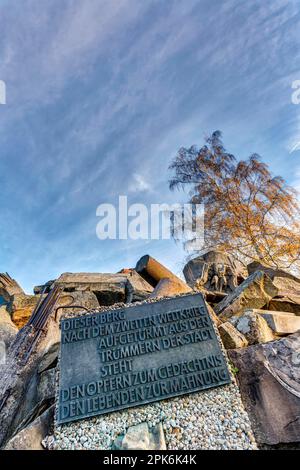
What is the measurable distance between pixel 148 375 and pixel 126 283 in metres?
3.68

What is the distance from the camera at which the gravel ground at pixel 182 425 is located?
214cm

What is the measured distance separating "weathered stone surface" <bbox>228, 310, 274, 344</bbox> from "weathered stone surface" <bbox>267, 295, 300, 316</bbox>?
1.63 m

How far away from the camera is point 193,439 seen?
215 centimetres

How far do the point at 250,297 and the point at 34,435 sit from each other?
12.7 feet

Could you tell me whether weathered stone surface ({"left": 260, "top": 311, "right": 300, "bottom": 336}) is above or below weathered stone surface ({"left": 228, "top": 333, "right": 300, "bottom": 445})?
above

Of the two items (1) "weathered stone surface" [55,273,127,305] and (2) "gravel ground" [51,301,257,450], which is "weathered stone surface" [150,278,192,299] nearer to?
(2) "gravel ground" [51,301,257,450]

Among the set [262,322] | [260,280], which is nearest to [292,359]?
[262,322]

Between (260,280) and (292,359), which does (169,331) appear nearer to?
(292,359)

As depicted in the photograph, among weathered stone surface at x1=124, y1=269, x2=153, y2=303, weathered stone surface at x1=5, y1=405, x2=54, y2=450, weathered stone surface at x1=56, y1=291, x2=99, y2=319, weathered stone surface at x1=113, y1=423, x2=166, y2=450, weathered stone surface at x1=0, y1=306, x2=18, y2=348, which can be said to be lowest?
weathered stone surface at x1=113, y1=423, x2=166, y2=450

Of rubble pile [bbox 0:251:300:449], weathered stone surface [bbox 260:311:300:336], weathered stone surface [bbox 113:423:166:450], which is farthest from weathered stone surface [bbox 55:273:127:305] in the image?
weathered stone surface [bbox 113:423:166:450]

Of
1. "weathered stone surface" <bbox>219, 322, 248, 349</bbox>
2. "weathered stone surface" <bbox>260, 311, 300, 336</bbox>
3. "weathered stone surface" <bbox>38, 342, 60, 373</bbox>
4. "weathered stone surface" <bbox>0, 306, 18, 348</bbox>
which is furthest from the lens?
"weathered stone surface" <bbox>0, 306, 18, 348</bbox>

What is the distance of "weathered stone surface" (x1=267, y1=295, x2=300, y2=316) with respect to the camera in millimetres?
5102

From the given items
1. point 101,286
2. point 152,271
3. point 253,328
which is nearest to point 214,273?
point 152,271

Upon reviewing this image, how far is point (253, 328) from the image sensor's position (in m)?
3.38
